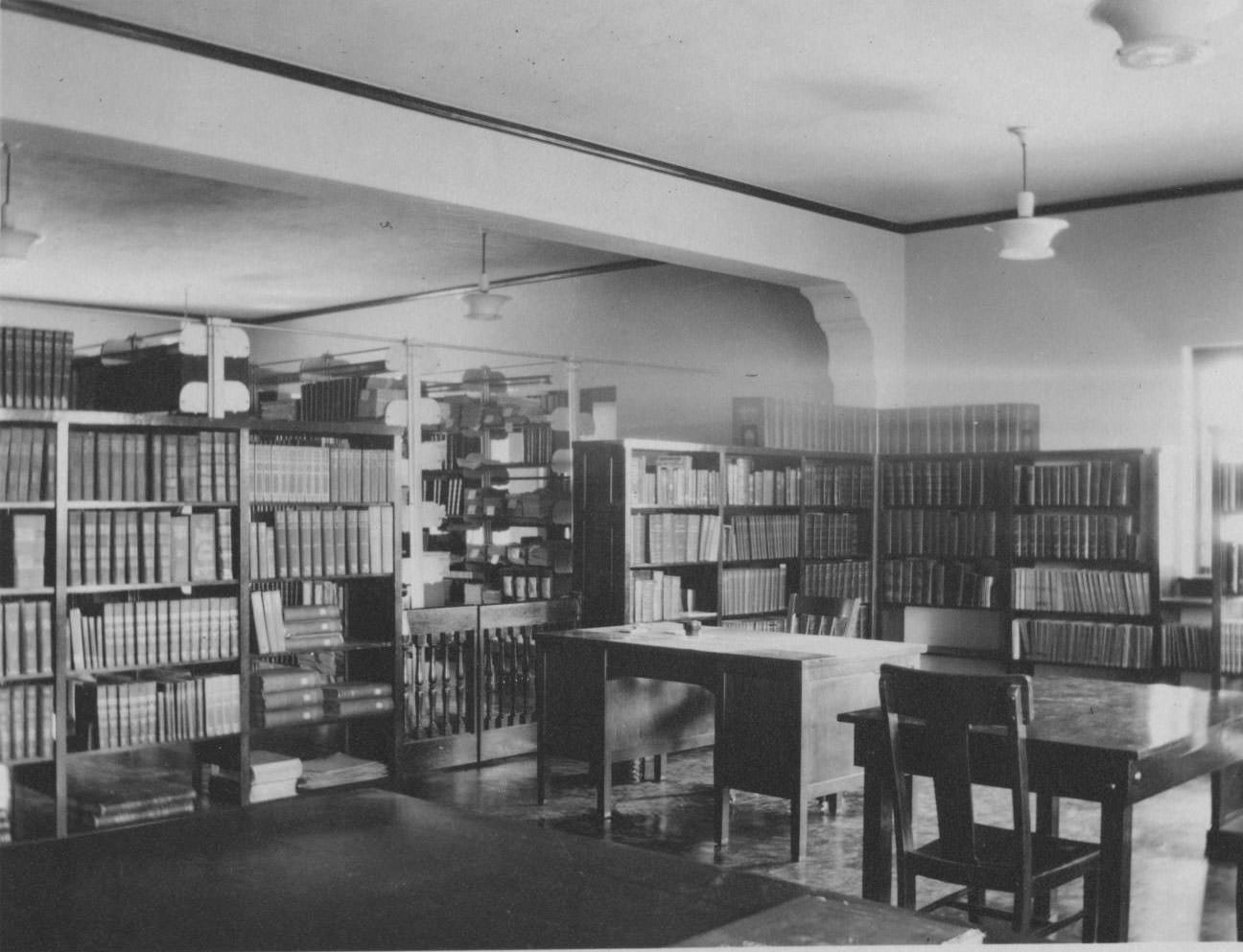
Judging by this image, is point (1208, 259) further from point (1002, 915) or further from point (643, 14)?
point (1002, 915)

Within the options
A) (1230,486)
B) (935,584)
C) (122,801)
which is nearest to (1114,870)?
(1230,486)

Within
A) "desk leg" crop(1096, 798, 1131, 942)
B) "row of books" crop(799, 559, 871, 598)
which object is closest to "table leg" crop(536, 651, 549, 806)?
"row of books" crop(799, 559, 871, 598)

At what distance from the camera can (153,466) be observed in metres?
5.46

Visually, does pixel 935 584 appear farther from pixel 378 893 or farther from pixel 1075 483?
pixel 378 893

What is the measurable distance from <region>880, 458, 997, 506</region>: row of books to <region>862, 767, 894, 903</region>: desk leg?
186 inches

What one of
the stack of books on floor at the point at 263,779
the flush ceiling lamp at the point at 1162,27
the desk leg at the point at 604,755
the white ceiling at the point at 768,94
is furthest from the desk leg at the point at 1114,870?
the stack of books on floor at the point at 263,779

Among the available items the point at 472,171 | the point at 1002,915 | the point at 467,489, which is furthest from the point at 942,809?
the point at 467,489

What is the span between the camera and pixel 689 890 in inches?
65.6

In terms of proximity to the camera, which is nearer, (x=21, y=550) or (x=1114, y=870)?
(x=1114, y=870)

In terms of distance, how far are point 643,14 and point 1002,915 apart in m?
3.47

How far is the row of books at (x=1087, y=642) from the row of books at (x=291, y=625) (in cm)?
429

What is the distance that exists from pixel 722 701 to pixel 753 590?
2697mm

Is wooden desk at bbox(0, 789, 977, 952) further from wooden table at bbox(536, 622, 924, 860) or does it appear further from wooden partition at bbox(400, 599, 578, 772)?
wooden partition at bbox(400, 599, 578, 772)

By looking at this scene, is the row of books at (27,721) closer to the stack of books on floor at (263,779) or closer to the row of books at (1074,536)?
the stack of books on floor at (263,779)
